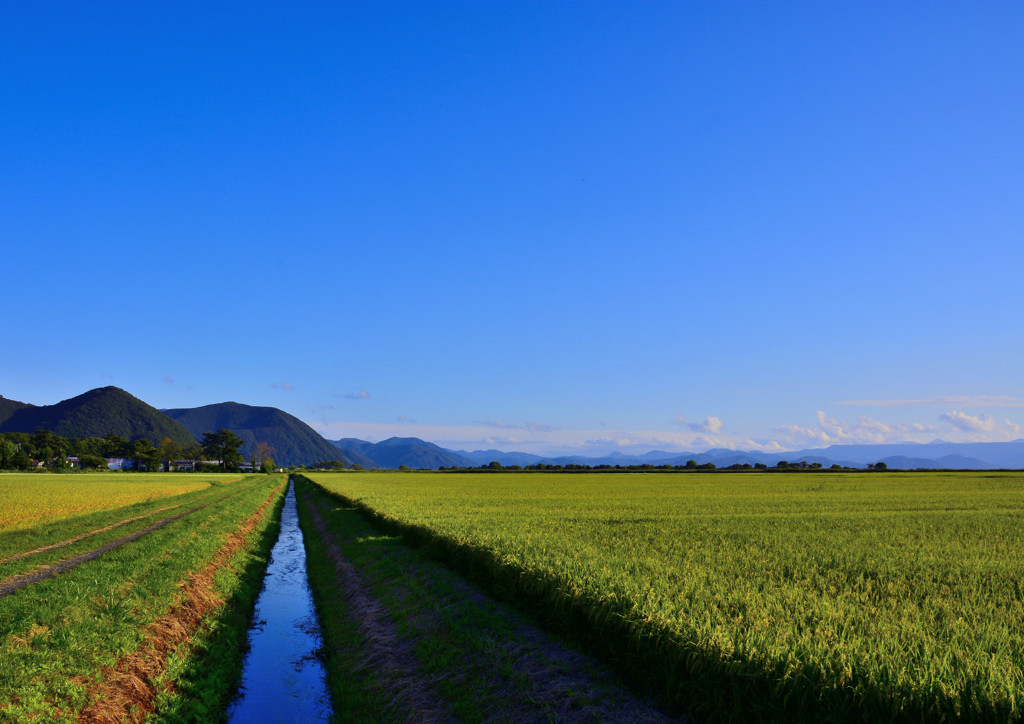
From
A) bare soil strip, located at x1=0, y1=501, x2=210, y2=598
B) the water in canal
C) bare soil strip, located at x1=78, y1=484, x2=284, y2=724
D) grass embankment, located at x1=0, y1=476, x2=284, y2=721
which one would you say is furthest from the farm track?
bare soil strip, located at x1=0, y1=501, x2=210, y2=598

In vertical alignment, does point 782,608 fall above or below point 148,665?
above

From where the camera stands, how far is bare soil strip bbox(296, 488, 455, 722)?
31.4 feet

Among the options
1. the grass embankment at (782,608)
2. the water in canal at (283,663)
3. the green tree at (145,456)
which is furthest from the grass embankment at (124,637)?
the green tree at (145,456)

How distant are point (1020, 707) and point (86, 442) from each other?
24647 centimetres

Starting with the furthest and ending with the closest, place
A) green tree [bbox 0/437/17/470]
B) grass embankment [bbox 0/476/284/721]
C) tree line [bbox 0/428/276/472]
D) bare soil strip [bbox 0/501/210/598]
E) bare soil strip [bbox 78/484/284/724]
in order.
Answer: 1. tree line [bbox 0/428/276/472]
2. green tree [bbox 0/437/17/470]
3. bare soil strip [bbox 0/501/210/598]
4. bare soil strip [bbox 78/484/284/724]
5. grass embankment [bbox 0/476/284/721]

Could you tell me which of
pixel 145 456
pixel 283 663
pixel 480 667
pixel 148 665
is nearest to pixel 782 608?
pixel 480 667

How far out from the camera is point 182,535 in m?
22.5

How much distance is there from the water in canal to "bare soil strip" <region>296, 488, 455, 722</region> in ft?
3.57

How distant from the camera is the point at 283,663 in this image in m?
13.1

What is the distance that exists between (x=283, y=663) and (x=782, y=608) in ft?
35.6

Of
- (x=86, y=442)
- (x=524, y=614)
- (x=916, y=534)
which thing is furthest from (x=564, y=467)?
(x=86, y=442)

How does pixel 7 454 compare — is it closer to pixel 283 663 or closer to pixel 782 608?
pixel 283 663

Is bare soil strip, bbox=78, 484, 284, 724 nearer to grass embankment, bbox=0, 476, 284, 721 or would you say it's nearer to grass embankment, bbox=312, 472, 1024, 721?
grass embankment, bbox=0, 476, 284, 721

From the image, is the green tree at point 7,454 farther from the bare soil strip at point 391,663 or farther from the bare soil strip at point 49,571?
the bare soil strip at point 391,663
